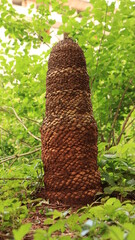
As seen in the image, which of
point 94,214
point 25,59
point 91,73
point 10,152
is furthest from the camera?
point 10,152

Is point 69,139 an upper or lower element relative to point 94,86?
lower

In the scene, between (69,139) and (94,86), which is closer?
(69,139)

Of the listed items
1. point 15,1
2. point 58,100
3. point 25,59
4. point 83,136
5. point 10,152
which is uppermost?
point 15,1

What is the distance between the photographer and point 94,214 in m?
1.07

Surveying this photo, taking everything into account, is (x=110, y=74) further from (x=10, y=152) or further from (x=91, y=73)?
(x=10, y=152)

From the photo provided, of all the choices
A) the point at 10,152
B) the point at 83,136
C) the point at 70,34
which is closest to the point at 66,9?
the point at 70,34

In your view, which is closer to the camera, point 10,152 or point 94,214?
point 94,214

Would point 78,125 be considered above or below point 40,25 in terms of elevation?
below

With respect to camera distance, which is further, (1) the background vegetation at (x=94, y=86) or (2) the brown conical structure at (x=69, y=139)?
(1) the background vegetation at (x=94, y=86)

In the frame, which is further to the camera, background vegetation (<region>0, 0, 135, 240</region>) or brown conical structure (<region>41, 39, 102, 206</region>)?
background vegetation (<region>0, 0, 135, 240</region>)

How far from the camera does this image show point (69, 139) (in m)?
1.47

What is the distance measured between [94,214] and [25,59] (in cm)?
190

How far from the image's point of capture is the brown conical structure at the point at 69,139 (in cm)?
143

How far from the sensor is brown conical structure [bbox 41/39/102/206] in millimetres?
1431
